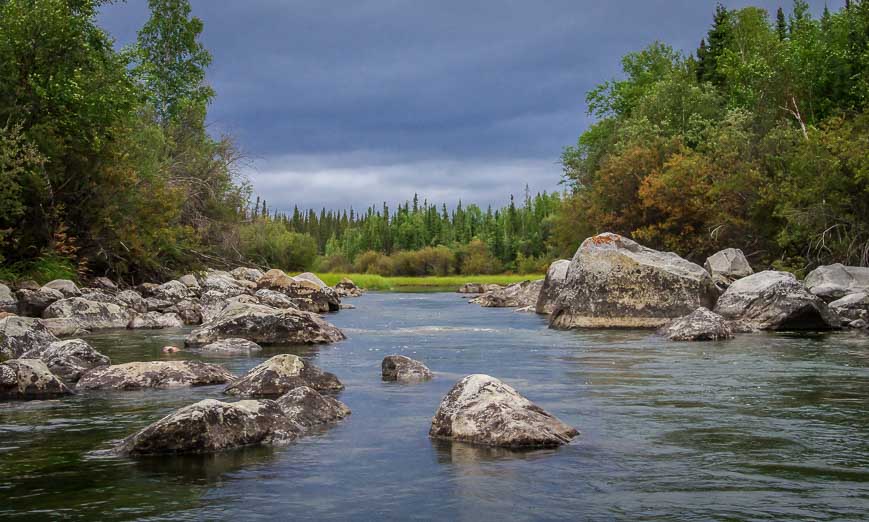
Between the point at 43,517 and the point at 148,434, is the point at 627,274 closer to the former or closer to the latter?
the point at 148,434

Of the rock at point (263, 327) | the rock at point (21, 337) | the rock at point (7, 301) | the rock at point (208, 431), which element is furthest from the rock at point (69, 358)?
the rock at point (7, 301)

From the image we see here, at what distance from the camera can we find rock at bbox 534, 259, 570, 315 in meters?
28.3

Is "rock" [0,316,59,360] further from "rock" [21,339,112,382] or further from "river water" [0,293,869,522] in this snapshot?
"river water" [0,293,869,522]

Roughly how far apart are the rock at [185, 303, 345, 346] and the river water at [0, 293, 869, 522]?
5.46 metres

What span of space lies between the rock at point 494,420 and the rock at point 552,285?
65.2 feet

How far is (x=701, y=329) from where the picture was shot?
17703mm

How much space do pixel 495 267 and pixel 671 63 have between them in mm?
41263

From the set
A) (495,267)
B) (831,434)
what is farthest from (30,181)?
(495,267)

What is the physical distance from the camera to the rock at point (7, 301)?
69.3 feet

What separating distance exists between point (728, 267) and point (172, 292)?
20.5 m

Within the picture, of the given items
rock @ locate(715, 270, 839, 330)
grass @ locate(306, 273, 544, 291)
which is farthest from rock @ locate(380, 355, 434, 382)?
grass @ locate(306, 273, 544, 291)

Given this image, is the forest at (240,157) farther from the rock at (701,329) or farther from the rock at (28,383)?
the rock at (28,383)

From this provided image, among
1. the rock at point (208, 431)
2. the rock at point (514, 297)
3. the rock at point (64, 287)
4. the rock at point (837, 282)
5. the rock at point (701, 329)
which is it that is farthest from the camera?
the rock at point (514, 297)

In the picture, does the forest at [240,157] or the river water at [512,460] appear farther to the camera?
the forest at [240,157]
